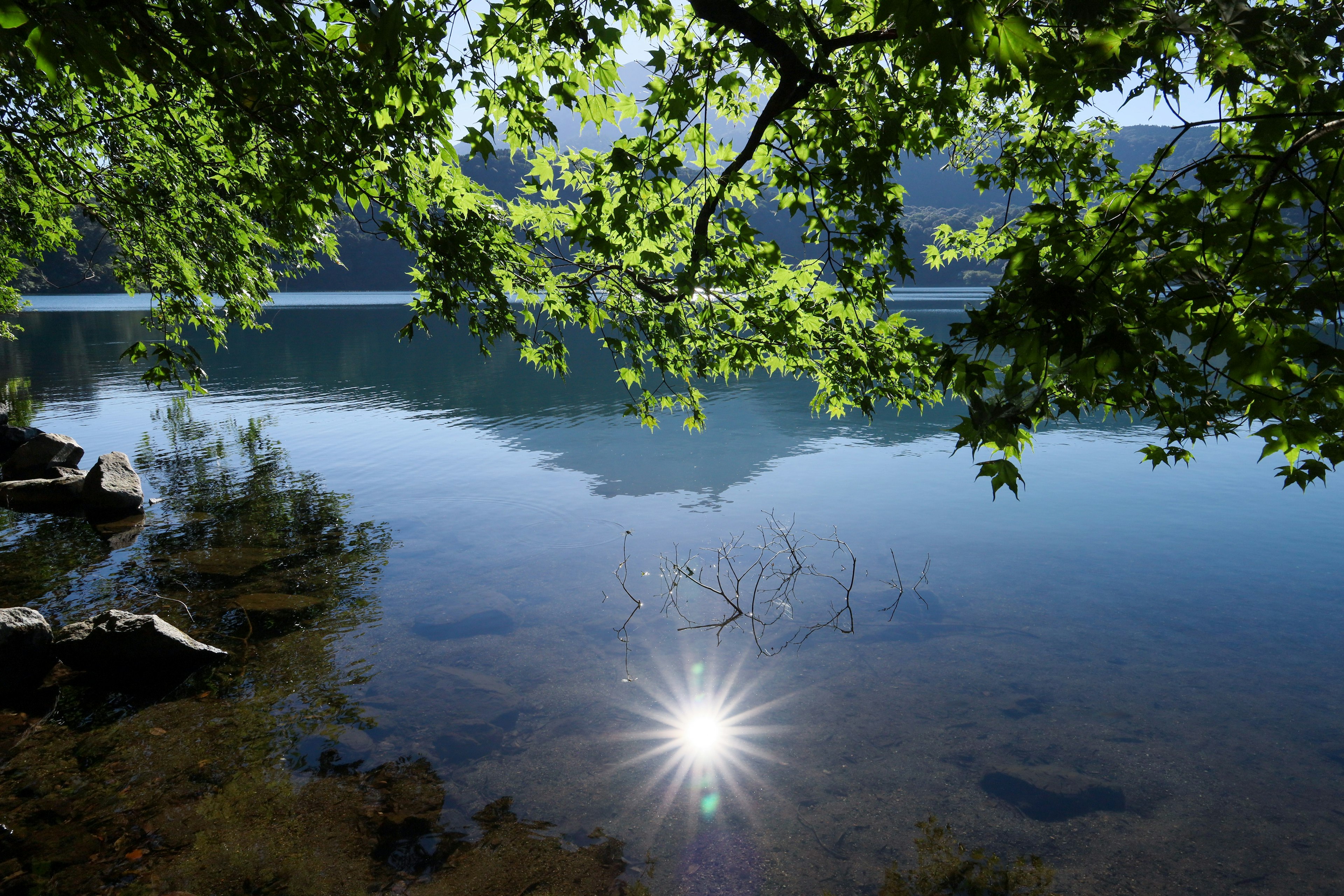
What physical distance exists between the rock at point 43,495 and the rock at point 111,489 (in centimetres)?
71

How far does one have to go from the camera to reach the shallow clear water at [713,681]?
271 inches

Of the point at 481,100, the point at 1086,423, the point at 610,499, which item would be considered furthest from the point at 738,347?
the point at 1086,423

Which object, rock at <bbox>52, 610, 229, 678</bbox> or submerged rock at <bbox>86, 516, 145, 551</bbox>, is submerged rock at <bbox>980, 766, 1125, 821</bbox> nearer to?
rock at <bbox>52, 610, 229, 678</bbox>

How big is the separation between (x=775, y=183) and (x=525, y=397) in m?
32.1

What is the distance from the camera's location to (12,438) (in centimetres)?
2336

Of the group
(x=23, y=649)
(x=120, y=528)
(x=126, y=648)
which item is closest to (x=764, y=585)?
(x=126, y=648)

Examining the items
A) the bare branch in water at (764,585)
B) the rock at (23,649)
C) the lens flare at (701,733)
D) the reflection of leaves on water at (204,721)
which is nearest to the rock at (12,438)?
the reflection of leaves on water at (204,721)

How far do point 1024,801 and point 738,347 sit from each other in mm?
6568

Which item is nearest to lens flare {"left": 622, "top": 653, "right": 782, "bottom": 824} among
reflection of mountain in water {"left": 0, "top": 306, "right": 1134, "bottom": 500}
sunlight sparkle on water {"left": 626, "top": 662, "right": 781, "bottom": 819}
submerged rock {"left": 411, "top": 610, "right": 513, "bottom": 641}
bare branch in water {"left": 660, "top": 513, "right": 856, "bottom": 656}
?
sunlight sparkle on water {"left": 626, "top": 662, "right": 781, "bottom": 819}

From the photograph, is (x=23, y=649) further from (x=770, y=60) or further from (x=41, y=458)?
(x=41, y=458)

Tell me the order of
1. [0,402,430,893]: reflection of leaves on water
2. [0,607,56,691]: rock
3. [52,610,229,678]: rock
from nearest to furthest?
1. [0,402,430,893]: reflection of leaves on water
2. [0,607,56,691]: rock
3. [52,610,229,678]: rock

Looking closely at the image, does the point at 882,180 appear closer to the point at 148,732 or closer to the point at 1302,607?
the point at 148,732

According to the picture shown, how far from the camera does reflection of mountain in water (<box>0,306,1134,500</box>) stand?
24.6m

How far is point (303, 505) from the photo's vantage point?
17.9 m
